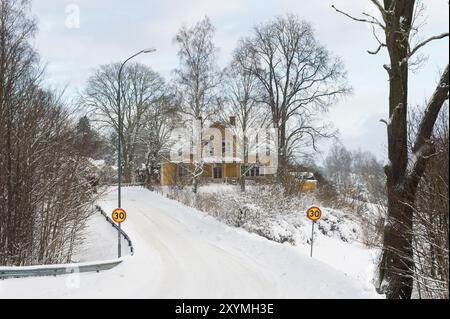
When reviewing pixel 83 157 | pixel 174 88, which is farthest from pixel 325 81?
pixel 83 157

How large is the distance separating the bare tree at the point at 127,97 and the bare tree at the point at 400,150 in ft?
152

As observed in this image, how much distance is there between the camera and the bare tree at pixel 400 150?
9.54 meters

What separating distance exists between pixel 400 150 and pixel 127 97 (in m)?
49.8

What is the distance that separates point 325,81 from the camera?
34125mm

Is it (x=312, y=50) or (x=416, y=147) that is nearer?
(x=416, y=147)

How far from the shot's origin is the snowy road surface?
11.1 meters

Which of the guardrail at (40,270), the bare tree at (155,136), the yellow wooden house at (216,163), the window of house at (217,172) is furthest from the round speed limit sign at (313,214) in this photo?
the window of house at (217,172)

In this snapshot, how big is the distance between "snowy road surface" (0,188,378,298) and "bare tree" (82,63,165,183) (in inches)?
1340

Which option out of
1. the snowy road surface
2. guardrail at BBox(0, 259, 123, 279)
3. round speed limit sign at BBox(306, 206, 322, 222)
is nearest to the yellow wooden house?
the snowy road surface

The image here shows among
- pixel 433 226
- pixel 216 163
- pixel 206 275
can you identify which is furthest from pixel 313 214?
pixel 216 163

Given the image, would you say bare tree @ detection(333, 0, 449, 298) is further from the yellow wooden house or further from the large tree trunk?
the yellow wooden house
